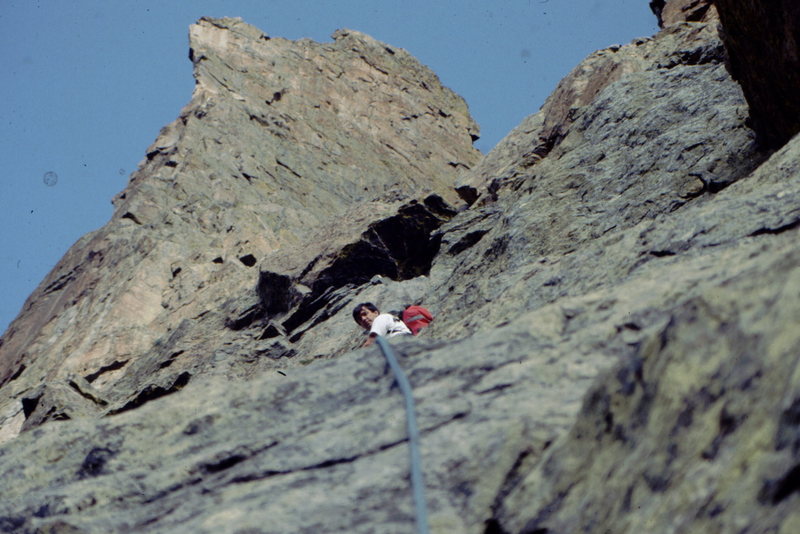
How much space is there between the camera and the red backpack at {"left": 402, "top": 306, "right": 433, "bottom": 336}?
481 inches

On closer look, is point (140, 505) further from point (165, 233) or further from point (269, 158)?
point (269, 158)

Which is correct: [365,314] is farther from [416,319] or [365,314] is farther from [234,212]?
[234,212]

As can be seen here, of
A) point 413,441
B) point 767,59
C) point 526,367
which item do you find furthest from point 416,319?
point 413,441

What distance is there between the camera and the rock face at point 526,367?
3.92 metres

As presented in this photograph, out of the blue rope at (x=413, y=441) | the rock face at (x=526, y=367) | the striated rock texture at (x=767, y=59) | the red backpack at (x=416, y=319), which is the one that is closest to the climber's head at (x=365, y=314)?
the red backpack at (x=416, y=319)

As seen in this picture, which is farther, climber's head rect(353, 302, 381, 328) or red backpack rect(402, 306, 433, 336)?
climber's head rect(353, 302, 381, 328)

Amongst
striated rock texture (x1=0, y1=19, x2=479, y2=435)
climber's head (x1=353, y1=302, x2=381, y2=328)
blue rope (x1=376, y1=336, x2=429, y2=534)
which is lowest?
blue rope (x1=376, y1=336, x2=429, y2=534)

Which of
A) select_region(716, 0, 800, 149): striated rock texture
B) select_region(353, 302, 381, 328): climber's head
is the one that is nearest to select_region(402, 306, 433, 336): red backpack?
select_region(353, 302, 381, 328): climber's head

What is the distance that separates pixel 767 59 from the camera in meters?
11.0

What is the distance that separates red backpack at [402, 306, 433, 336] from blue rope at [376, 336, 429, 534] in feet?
18.6

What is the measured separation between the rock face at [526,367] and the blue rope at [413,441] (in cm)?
11

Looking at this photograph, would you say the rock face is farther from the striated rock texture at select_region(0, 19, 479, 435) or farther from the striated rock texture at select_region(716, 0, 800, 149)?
the striated rock texture at select_region(716, 0, 800, 149)

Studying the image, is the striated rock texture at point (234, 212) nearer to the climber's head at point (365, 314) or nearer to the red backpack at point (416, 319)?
the climber's head at point (365, 314)

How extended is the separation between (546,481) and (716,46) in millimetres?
15438
